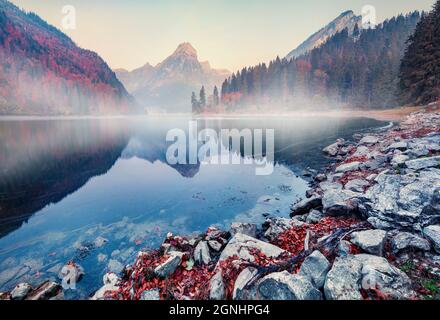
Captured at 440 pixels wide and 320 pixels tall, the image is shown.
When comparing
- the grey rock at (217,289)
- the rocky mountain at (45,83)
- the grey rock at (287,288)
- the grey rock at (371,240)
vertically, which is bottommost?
the grey rock at (217,289)

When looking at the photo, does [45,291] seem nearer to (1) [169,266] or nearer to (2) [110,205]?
(1) [169,266]

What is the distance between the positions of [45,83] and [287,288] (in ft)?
559

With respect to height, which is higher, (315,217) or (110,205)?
(315,217)

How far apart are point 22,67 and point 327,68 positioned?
181930 mm

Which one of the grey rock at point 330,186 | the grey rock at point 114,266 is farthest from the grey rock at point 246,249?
the grey rock at point 330,186

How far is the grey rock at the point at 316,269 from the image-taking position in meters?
4.33

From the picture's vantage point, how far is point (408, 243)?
4.77 m

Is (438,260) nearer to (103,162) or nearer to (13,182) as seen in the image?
(13,182)

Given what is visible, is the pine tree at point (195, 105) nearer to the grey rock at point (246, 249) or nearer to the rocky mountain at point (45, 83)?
the rocky mountain at point (45, 83)

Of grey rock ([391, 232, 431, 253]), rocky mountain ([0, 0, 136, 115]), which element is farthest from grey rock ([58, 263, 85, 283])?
rocky mountain ([0, 0, 136, 115])

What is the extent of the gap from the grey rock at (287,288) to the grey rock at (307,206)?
5651mm

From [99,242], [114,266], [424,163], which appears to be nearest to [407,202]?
[424,163]

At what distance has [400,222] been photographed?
558cm

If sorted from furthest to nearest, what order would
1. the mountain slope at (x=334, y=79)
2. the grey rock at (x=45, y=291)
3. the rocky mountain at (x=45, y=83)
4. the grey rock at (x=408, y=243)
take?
the rocky mountain at (x=45, y=83)
the mountain slope at (x=334, y=79)
the grey rock at (x=45, y=291)
the grey rock at (x=408, y=243)
